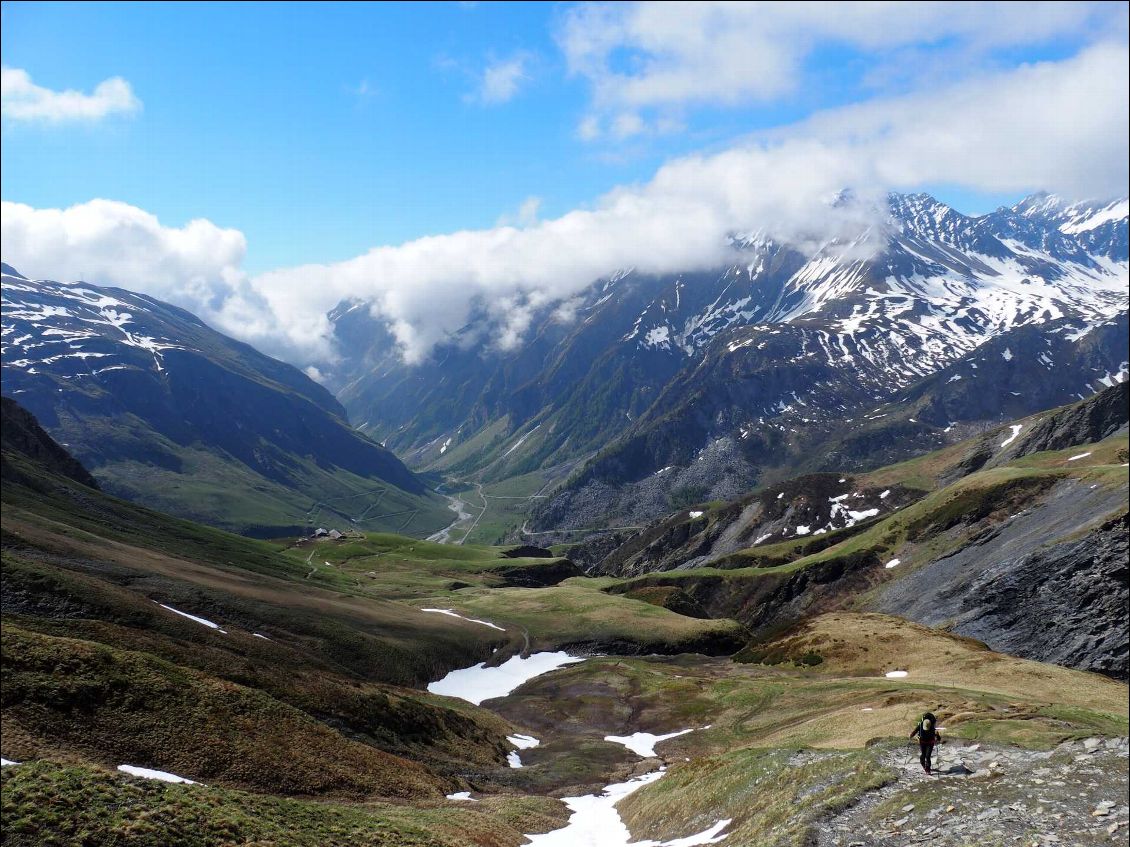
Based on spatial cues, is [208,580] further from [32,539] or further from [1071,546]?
[1071,546]

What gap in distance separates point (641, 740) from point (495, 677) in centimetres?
4231

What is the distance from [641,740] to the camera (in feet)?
245

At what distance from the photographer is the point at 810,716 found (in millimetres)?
65312

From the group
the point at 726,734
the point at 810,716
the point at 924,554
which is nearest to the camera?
the point at 810,716

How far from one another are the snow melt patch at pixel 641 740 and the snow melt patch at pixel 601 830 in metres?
15.9

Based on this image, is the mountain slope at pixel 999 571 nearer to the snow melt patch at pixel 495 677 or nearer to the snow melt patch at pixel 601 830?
the snow melt patch at pixel 495 677

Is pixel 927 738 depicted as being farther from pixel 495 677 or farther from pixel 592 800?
pixel 495 677

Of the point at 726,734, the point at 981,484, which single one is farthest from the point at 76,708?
the point at 981,484

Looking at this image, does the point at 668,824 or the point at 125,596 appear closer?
the point at 668,824

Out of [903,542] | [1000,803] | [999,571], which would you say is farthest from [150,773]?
[903,542]

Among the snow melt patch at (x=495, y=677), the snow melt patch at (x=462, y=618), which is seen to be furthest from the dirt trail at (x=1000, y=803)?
the snow melt patch at (x=462, y=618)

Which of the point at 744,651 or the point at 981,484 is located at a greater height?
the point at 981,484

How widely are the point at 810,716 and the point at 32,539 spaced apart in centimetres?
9219

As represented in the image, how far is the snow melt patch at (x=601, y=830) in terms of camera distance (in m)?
34.7
